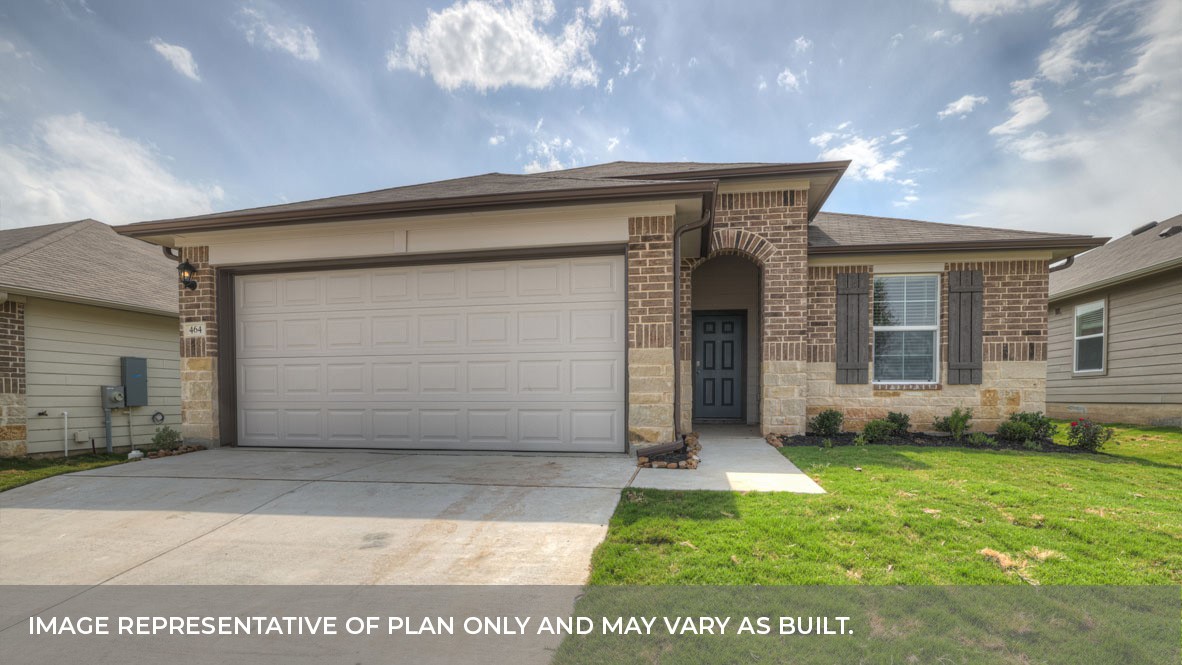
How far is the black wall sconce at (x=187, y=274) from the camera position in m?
6.58

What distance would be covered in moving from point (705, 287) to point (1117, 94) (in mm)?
7158

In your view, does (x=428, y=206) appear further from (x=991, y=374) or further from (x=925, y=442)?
(x=991, y=374)

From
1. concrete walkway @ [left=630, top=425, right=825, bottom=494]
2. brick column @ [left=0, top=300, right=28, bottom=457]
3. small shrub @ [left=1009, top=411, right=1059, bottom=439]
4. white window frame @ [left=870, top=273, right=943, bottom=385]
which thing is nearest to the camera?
concrete walkway @ [left=630, top=425, right=825, bottom=494]

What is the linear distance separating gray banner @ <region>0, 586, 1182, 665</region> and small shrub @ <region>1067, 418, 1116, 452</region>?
6.04 m

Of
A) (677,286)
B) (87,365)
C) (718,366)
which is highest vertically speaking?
(677,286)

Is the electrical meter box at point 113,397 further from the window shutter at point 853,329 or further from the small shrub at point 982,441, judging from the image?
the small shrub at point 982,441

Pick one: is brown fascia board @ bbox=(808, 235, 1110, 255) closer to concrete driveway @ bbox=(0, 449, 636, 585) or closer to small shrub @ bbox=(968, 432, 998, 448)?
small shrub @ bbox=(968, 432, 998, 448)

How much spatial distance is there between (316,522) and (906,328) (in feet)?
28.4

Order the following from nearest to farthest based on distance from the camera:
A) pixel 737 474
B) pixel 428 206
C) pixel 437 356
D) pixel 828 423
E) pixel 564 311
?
pixel 737 474 → pixel 428 206 → pixel 564 311 → pixel 437 356 → pixel 828 423

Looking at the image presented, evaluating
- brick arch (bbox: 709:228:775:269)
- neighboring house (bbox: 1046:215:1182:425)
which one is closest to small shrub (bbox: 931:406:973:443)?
brick arch (bbox: 709:228:775:269)

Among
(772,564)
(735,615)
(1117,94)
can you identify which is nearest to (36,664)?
(735,615)

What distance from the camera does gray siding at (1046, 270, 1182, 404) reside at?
909 cm

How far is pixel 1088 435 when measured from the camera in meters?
6.95

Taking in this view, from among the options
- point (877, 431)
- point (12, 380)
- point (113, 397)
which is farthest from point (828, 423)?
point (12, 380)
